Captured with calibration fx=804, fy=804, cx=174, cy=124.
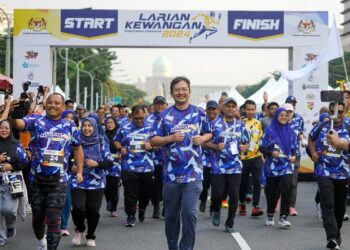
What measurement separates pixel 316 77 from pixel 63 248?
41.4 ft

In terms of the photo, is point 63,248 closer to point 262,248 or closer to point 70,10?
point 262,248

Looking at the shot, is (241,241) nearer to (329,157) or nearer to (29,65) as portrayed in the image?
(329,157)

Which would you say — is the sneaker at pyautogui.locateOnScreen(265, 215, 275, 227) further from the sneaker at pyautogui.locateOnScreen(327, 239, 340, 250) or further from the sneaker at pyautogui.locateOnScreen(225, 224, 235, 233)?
the sneaker at pyautogui.locateOnScreen(327, 239, 340, 250)

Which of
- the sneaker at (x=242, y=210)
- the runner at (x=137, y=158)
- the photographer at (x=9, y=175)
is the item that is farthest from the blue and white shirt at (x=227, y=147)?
the photographer at (x=9, y=175)

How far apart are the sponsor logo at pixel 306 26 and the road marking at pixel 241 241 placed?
1101 cm

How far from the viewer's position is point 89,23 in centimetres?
2058

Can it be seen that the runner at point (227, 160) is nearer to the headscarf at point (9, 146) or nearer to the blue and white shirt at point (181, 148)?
the headscarf at point (9, 146)

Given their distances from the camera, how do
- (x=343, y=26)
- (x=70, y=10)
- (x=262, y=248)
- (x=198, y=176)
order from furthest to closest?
(x=343, y=26) → (x=70, y=10) → (x=262, y=248) → (x=198, y=176)

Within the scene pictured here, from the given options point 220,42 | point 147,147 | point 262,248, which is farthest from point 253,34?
point 262,248

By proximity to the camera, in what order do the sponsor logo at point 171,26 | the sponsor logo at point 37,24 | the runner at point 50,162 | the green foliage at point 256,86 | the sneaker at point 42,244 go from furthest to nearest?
the green foliage at point 256,86 < the sponsor logo at point 171,26 < the sponsor logo at point 37,24 < the sneaker at point 42,244 < the runner at point 50,162

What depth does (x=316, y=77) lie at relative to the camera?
2089cm

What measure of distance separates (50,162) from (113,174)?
5127mm

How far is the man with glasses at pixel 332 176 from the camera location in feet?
30.3

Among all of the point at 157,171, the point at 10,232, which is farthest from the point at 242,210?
the point at 10,232
